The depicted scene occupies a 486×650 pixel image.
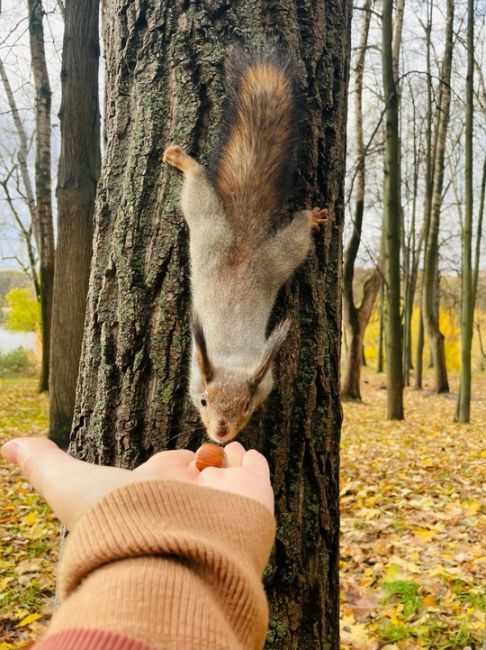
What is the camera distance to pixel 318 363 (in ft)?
6.07

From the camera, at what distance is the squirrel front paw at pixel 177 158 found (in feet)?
5.84

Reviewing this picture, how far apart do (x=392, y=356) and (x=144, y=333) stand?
28.0 feet

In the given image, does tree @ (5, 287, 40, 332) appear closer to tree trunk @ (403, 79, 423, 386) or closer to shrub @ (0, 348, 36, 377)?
shrub @ (0, 348, 36, 377)

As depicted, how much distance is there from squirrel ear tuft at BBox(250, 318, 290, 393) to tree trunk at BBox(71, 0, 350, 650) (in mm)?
A: 28

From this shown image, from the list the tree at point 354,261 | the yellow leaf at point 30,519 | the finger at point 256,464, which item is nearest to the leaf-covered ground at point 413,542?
the finger at point 256,464

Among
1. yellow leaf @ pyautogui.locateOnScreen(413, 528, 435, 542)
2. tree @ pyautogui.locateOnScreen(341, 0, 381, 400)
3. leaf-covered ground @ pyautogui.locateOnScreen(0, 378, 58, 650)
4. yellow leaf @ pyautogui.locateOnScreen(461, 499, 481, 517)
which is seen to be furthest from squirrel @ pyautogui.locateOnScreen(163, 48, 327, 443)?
tree @ pyautogui.locateOnScreen(341, 0, 381, 400)

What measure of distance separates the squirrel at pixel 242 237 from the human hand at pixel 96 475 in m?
0.42

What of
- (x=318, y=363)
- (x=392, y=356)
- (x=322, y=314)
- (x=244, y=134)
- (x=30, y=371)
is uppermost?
(x=244, y=134)

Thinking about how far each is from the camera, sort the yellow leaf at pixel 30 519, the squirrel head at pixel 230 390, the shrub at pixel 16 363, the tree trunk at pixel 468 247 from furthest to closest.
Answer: the shrub at pixel 16 363 → the tree trunk at pixel 468 247 → the yellow leaf at pixel 30 519 → the squirrel head at pixel 230 390

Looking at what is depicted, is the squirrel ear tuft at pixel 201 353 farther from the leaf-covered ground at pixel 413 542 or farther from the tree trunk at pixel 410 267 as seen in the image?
the tree trunk at pixel 410 267

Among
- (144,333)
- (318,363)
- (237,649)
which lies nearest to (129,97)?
(144,333)

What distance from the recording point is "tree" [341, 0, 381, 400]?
11.5 metres

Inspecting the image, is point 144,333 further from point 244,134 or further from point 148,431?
point 244,134

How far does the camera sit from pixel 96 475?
1.25 m
